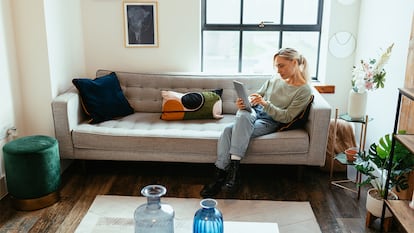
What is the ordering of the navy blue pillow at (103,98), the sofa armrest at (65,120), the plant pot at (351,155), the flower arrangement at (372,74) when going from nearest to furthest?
the flower arrangement at (372,74), the plant pot at (351,155), the sofa armrest at (65,120), the navy blue pillow at (103,98)

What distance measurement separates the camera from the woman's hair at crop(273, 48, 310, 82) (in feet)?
10.2

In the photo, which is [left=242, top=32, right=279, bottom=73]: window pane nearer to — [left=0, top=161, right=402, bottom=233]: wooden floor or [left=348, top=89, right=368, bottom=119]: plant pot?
[left=0, top=161, right=402, bottom=233]: wooden floor

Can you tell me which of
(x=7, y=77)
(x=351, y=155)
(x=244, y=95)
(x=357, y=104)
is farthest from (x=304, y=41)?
(x=7, y=77)

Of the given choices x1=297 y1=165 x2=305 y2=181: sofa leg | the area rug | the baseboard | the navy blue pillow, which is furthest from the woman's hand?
the baseboard

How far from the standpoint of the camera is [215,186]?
10.1 feet

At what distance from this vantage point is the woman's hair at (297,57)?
3.11 meters

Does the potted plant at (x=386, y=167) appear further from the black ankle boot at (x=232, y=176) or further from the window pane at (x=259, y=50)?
the window pane at (x=259, y=50)

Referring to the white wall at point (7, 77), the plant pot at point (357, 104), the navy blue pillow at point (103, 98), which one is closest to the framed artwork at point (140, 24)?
the navy blue pillow at point (103, 98)

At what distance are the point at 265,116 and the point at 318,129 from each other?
0.42m

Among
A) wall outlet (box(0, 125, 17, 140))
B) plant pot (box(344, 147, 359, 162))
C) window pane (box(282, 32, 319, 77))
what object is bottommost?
plant pot (box(344, 147, 359, 162))

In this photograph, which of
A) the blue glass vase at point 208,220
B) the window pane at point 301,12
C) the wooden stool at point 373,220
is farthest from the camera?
the window pane at point 301,12

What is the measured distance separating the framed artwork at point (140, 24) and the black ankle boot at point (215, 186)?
147cm

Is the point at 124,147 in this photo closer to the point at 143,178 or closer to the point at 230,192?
the point at 143,178

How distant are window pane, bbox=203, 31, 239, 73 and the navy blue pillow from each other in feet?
3.03
